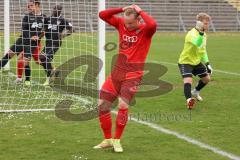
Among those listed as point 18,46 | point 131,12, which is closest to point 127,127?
point 131,12

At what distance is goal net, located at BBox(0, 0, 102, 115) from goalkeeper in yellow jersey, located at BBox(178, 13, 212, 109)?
177cm

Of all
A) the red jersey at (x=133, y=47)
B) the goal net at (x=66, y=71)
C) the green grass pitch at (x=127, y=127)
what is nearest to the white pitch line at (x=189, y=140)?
the green grass pitch at (x=127, y=127)

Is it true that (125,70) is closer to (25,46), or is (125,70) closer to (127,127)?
(127,127)

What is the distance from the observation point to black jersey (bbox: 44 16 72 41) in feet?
39.7

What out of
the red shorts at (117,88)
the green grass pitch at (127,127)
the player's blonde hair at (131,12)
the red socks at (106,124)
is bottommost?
the green grass pitch at (127,127)

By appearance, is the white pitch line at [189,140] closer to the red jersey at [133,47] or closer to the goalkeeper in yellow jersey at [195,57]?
the red jersey at [133,47]

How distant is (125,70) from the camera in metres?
7.18

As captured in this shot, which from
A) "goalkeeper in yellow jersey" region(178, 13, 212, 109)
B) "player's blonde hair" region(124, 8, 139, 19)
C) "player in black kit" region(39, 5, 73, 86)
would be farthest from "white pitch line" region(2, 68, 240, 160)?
"player in black kit" region(39, 5, 73, 86)

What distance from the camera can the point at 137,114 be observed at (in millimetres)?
9359

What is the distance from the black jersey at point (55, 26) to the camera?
12.1 metres

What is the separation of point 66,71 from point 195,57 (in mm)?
4319

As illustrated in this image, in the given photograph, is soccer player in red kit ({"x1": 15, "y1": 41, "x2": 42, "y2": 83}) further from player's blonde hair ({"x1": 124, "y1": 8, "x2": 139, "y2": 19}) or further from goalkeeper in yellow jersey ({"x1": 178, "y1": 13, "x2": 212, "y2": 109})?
player's blonde hair ({"x1": 124, "y1": 8, "x2": 139, "y2": 19})

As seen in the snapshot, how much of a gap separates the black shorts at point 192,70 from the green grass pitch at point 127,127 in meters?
0.59

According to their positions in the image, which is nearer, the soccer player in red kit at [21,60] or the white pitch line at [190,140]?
the white pitch line at [190,140]
